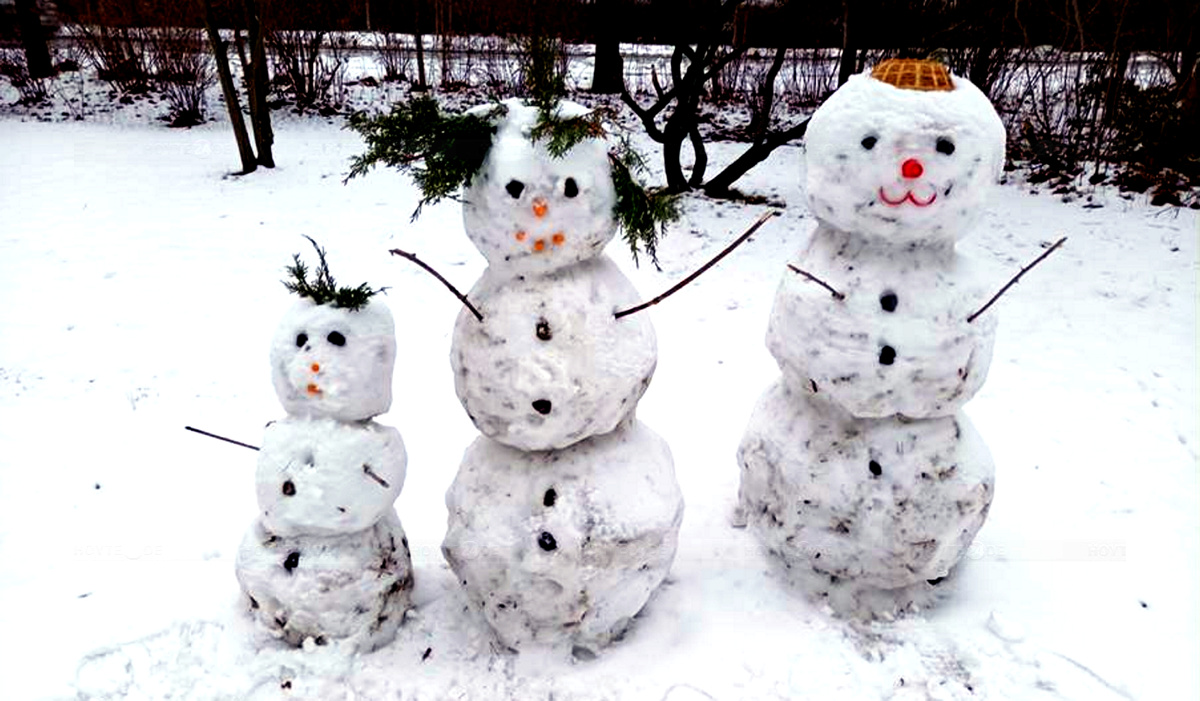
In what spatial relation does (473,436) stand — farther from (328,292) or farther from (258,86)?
(258,86)

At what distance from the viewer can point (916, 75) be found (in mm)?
2709

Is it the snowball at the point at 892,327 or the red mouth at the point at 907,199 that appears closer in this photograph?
the red mouth at the point at 907,199

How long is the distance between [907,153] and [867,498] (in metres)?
1.25

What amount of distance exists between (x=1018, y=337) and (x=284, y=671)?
5234mm

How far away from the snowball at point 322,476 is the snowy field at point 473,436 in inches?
21.2

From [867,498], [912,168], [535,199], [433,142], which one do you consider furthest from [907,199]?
[433,142]

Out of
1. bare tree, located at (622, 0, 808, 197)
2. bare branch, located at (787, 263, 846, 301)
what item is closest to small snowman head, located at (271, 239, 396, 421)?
bare branch, located at (787, 263, 846, 301)

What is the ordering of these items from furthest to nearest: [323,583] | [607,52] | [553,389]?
[607,52]
[323,583]
[553,389]

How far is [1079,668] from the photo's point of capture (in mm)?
3029

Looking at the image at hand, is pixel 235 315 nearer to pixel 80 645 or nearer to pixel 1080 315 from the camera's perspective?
pixel 80 645

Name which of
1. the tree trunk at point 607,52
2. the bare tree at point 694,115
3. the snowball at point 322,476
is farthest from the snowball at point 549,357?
the tree trunk at point 607,52

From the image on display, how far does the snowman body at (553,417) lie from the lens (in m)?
2.56

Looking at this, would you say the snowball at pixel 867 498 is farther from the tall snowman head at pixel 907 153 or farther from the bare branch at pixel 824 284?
the tall snowman head at pixel 907 153

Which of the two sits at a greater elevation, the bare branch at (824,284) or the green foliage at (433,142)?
the green foliage at (433,142)
